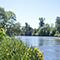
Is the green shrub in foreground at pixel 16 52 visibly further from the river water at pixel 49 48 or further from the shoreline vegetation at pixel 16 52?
the river water at pixel 49 48

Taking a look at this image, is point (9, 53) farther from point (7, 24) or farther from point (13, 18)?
point (13, 18)

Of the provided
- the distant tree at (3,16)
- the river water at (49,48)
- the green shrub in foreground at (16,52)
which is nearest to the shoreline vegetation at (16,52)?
the green shrub in foreground at (16,52)

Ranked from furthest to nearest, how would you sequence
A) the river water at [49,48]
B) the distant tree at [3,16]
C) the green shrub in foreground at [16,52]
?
the distant tree at [3,16] → the river water at [49,48] → the green shrub in foreground at [16,52]

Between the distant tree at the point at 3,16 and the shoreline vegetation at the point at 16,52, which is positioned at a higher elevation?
the distant tree at the point at 3,16

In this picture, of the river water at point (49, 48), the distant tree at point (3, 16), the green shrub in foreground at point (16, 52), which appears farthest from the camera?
the distant tree at point (3, 16)

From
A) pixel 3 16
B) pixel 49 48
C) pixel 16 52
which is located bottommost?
pixel 49 48

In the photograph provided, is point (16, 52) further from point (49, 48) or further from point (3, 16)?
point (3, 16)

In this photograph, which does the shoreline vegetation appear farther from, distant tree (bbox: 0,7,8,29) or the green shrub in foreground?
distant tree (bbox: 0,7,8,29)

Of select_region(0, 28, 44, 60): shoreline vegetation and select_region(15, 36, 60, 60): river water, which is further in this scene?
select_region(15, 36, 60, 60): river water

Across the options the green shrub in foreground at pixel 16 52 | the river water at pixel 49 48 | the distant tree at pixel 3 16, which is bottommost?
the river water at pixel 49 48

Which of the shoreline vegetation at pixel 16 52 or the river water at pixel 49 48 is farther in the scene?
the river water at pixel 49 48

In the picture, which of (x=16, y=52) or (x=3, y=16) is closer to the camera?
(x=16, y=52)

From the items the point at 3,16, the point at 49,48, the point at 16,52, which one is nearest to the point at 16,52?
the point at 16,52

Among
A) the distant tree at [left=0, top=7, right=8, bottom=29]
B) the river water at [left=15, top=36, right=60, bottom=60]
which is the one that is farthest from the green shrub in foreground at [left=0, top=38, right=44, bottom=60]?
the distant tree at [left=0, top=7, right=8, bottom=29]
